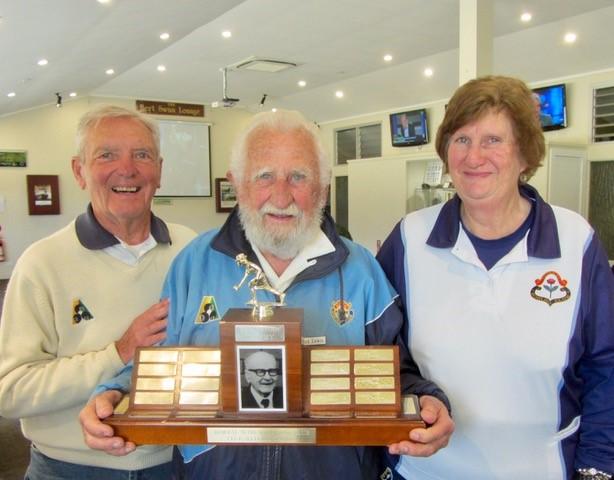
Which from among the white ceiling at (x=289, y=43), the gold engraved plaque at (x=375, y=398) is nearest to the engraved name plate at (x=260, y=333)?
the gold engraved plaque at (x=375, y=398)

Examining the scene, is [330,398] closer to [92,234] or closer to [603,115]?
[92,234]

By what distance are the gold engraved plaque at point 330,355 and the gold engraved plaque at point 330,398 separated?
0.23 ft

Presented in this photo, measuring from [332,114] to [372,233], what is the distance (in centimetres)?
332

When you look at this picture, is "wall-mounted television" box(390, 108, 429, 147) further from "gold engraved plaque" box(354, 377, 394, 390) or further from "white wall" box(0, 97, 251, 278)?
"gold engraved plaque" box(354, 377, 394, 390)

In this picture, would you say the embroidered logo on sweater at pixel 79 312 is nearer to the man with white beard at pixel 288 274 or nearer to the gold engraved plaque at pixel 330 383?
the man with white beard at pixel 288 274

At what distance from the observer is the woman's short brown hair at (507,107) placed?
144 centimetres

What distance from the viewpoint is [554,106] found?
7266mm

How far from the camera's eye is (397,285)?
1.55 metres

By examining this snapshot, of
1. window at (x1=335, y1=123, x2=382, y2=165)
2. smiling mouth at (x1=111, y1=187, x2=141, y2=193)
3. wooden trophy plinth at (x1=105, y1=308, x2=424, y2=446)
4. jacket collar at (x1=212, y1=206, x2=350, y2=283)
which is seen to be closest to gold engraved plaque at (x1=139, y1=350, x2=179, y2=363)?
wooden trophy plinth at (x1=105, y1=308, x2=424, y2=446)

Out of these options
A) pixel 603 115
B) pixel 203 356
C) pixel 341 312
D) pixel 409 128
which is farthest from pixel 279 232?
pixel 409 128

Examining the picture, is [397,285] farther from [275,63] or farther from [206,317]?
[275,63]

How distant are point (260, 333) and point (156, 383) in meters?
0.28

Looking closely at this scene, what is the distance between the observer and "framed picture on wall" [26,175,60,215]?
10742 millimetres

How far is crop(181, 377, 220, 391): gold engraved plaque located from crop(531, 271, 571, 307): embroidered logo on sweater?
0.86 m
